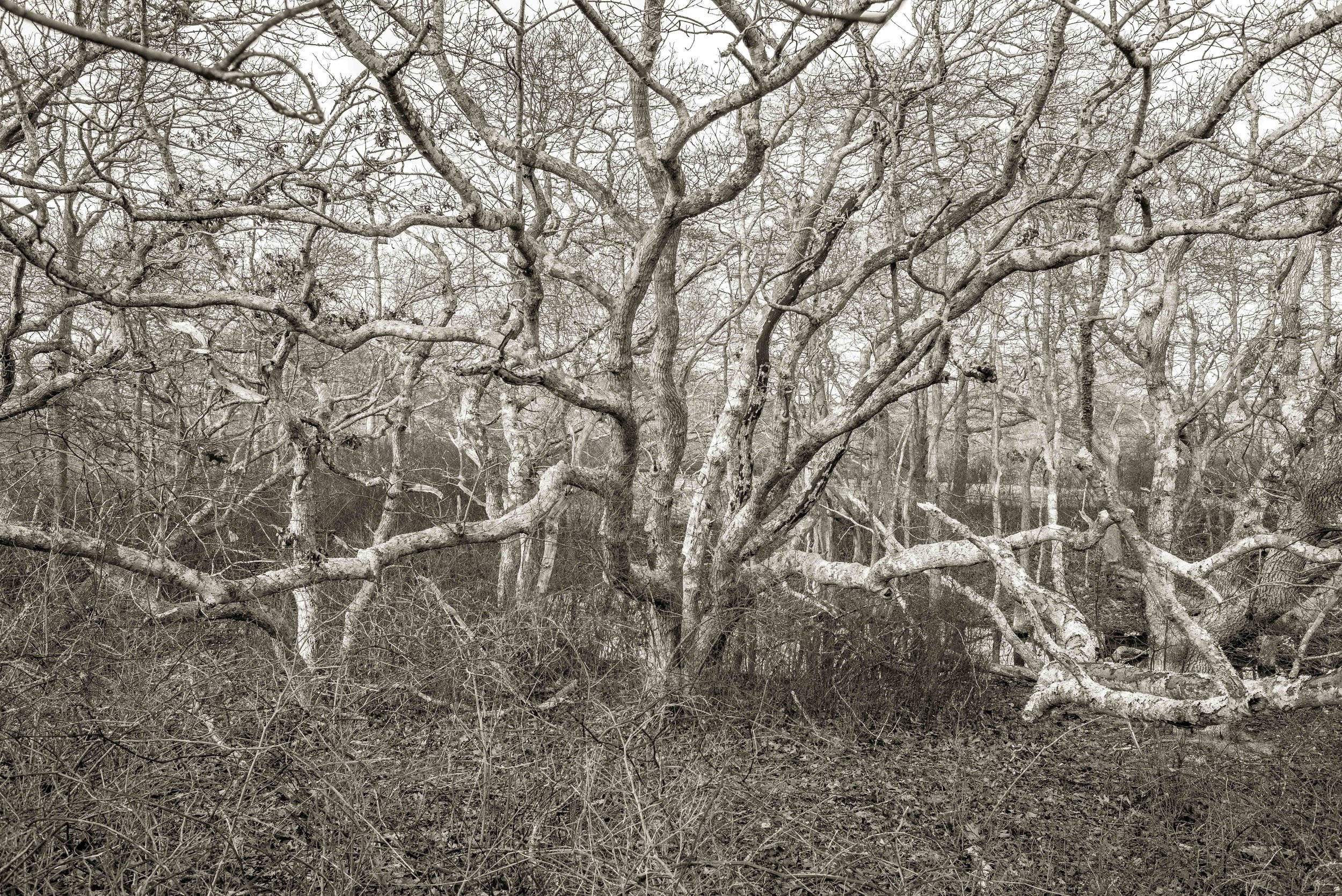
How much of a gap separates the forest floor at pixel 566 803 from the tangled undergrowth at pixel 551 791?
0.02 m

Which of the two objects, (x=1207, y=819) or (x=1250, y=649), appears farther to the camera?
(x=1250, y=649)

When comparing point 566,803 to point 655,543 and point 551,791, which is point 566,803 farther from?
point 655,543

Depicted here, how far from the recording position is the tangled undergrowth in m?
3.62

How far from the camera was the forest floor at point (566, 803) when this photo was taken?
3592 millimetres

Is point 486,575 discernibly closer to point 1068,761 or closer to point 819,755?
point 819,755

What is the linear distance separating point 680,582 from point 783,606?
155 cm

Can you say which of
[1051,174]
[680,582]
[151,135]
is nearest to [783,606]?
[680,582]

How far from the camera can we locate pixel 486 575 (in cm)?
1078

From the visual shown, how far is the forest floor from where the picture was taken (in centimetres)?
359

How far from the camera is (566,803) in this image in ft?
14.4

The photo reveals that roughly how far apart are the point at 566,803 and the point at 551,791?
12cm

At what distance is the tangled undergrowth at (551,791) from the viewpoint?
3623 millimetres

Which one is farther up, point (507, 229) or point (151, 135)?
point (151, 135)

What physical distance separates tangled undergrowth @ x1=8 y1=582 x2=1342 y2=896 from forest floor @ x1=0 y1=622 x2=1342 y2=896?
0.07ft
